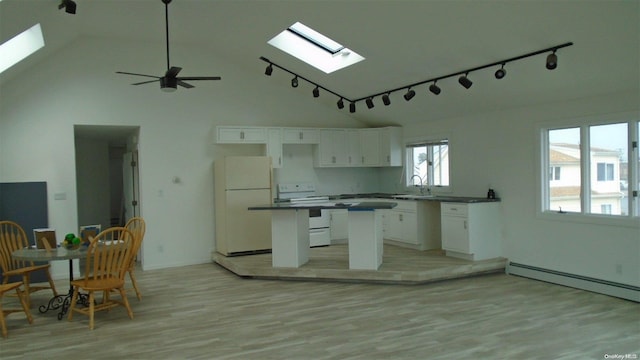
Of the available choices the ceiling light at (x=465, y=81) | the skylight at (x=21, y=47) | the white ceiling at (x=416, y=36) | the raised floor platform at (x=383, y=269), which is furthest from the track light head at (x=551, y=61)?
the skylight at (x=21, y=47)

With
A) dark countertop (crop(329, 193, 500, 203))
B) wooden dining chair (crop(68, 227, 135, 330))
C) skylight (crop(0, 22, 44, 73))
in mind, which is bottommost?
wooden dining chair (crop(68, 227, 135, 330))

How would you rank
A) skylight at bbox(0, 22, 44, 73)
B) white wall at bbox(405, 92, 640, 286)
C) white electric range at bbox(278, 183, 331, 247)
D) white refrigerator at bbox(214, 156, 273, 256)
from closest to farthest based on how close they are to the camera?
1. white wall at bbox(405, 92, 640, 286)
2. skylight at bbox(0, 22, 44, 73)
3. white refrigerator at bbox(214, 156, 273, 256)
4. white electric range at bbox(278, 183, 331, 247)

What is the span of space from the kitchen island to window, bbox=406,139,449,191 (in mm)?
1985

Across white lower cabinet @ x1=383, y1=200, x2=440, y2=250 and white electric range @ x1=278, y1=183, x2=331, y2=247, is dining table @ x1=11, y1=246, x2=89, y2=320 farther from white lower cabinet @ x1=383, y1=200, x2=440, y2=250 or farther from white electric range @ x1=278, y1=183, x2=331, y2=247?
white lower cabinet @ x1=383, y1=200, x2=440, y2=250

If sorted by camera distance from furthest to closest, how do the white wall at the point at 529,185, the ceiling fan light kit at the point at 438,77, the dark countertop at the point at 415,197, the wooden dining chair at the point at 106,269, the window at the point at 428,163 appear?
the window at the point at 428,163 → the dark countertop at the point at 415,197 → the white wall at the point at 529,185 → the ceiling fan light kit at the point at 438,77 → the wooden dining chair at the point at 106,269

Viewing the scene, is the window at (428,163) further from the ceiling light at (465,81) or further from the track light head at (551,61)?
the track light head at (551,61)

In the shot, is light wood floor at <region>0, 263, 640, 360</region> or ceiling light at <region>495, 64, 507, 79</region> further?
ceiling light at <region>495, 64, 507, 79</region>

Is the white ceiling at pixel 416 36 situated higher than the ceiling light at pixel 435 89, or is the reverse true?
the white ceiling at pixel 416 36

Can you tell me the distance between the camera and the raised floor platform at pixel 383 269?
5.60 m

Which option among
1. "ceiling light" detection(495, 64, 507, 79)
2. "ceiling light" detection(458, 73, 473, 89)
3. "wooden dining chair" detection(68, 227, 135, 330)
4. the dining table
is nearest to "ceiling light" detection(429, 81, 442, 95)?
"ceiling light" detection(458, 73, 473, 89)

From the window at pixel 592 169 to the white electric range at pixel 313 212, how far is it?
3.40 m

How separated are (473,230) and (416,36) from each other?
2.75 m

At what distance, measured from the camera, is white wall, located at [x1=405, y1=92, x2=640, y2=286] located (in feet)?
16.1

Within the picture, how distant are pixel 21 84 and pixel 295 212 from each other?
13.4ft
